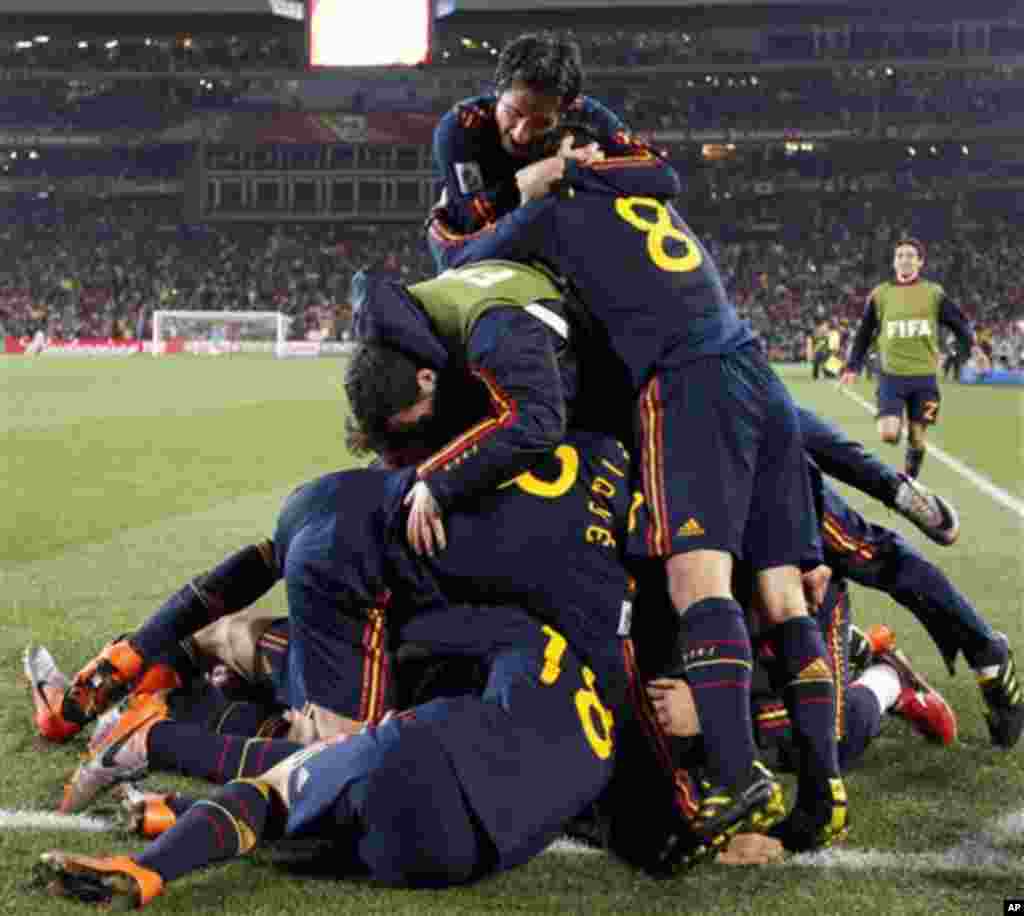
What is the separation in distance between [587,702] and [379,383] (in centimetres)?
97

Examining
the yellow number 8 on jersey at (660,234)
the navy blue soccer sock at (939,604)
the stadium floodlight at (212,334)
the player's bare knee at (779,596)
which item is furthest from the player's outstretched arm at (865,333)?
the stadium floodlight at (212,334)

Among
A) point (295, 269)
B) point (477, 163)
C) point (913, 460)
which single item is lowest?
point (295, 269)

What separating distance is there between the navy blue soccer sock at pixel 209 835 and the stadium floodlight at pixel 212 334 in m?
40.1

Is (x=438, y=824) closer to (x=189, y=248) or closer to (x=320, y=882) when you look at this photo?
(x=320, y=882)

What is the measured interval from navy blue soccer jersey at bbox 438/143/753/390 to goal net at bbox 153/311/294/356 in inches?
1542

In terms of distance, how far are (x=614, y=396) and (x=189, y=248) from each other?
5509cm

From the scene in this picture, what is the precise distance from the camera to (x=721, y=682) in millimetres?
3926

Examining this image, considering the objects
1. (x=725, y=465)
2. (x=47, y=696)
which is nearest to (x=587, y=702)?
(x=725, y=465)

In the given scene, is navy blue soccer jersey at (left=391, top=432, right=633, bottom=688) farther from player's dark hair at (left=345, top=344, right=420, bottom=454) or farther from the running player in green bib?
the running player in green bib

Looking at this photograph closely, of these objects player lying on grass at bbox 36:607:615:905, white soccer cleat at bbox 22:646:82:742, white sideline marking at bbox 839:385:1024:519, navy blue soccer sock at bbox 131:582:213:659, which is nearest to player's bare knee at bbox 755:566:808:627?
player lying on grass at bbox 36:607:615:905

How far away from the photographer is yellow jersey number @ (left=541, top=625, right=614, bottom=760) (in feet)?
12.3

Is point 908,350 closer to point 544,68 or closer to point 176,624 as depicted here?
point 544,68

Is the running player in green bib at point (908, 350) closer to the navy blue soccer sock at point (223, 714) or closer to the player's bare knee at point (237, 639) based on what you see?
the player's bare knee at point (237, 639)

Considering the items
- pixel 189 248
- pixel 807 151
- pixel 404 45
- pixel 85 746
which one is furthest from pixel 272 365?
pixel 85 746
